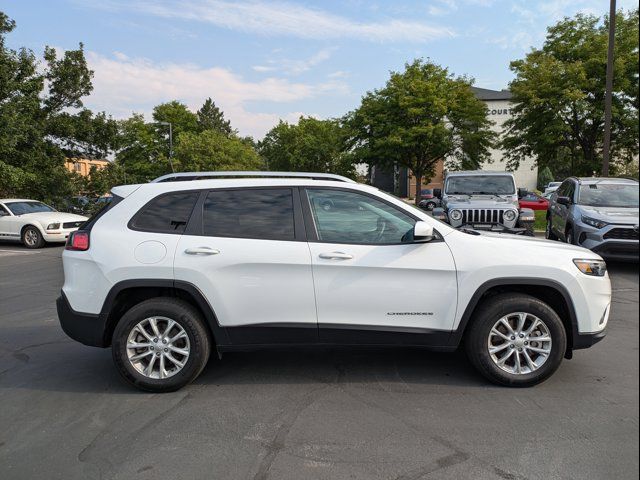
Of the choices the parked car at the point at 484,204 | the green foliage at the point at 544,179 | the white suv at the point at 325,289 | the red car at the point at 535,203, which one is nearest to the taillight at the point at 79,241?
the white suv at the point at 325,289

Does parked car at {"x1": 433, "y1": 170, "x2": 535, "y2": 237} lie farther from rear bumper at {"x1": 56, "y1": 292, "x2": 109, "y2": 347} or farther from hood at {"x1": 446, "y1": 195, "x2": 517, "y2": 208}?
rear bumper at {"x1": 56, "y1": 292, "x2": 109, "y2": 347}

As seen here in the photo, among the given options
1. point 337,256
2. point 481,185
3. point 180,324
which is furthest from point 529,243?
point 481,185

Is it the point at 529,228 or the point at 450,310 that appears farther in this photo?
the point at 529,228

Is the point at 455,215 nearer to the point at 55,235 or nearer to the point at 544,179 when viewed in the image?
the point at 55,235

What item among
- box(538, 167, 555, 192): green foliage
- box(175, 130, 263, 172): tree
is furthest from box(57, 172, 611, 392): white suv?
box(538, 167, 555, 192): green foliage

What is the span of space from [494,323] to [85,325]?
3.33 m

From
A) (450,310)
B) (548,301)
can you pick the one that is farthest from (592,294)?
(450,310)

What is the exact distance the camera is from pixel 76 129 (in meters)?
23.7

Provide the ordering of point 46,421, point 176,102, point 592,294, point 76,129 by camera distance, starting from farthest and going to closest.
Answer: point 176,102 → point 76,129 → point 592,294 → point 46,421

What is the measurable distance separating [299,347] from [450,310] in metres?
1.25

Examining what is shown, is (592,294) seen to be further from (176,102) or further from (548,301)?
(176,102)

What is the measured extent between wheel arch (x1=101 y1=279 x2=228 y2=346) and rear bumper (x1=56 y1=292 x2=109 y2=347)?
0.12 feet

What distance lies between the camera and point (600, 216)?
12.2 ft

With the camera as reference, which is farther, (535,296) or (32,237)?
(32,237)
